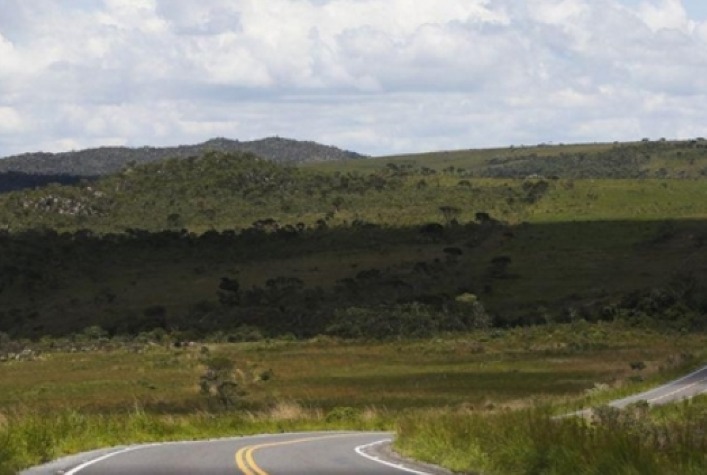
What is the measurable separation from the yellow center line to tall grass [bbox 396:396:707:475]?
2.70 meters

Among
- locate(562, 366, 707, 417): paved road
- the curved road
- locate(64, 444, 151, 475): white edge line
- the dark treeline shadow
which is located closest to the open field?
locate(64, 444, 151, 475): white edge line

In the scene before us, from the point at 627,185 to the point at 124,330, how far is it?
75105 millimetres

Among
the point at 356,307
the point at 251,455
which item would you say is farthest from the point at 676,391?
the point at 356,307

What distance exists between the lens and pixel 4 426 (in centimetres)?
2756

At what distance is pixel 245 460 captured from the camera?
25.1 m

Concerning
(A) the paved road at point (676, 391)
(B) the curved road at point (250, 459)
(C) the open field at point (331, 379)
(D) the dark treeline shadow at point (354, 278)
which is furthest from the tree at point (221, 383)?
(B) the curved road at point (250, 459)

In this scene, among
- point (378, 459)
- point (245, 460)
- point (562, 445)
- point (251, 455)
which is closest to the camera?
point (562, 445)

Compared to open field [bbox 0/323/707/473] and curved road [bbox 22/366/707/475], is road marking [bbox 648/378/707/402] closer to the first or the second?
open field [bbox 0/323/707/473]

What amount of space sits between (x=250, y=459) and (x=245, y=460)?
335 millimetres

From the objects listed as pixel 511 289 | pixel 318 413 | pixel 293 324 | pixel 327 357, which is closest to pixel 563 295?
pixel 511 289

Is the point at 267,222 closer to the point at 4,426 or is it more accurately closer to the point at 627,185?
the point at 627,185

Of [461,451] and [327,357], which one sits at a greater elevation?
[461,451]

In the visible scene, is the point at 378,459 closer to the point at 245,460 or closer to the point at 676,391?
the point at 245,460

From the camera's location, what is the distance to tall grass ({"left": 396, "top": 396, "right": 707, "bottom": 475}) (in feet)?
57.0
